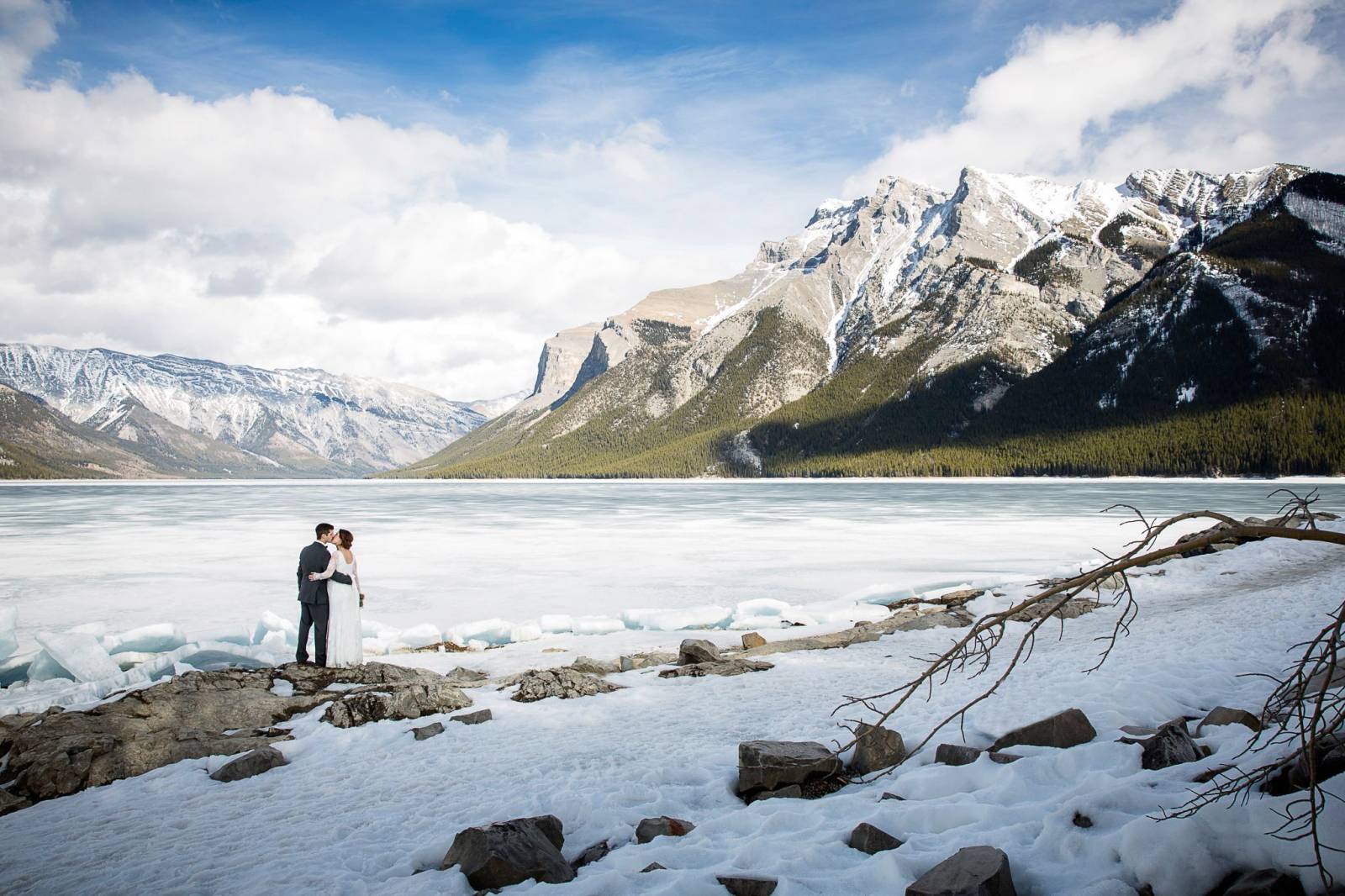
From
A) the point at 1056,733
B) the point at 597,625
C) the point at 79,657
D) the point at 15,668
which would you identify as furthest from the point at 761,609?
the point at 15,668

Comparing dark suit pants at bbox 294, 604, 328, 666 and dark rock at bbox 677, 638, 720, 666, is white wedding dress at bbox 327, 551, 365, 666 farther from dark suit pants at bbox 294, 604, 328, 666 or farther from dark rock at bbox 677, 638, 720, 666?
dark rock at bbox 677, 638, 720, 666

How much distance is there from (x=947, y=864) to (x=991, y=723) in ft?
10.4

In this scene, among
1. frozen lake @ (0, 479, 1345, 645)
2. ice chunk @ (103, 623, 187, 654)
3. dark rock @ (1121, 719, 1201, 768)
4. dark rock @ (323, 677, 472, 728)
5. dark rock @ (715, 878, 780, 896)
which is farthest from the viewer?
frozen lake @ (0, 479, 1345, 645)

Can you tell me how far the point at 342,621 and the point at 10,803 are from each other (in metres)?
4.79

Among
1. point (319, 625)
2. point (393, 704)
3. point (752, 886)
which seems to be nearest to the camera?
point (752, 886)

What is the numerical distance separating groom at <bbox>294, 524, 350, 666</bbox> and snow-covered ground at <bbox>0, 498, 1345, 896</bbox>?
9.01 ft

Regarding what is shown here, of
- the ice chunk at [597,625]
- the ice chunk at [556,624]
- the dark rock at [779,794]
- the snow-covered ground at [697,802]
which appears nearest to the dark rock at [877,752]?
the snow-covered ground at [697,802]

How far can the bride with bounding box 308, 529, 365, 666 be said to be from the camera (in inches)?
414

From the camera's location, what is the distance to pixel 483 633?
1403cm

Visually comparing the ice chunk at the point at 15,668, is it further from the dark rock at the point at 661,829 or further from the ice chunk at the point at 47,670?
the dark rock at the point at 661,829

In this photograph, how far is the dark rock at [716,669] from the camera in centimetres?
923

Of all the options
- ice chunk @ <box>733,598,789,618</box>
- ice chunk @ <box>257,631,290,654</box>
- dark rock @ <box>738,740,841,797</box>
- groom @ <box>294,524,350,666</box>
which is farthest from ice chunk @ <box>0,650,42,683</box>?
ice chunk @ <box>733,598,789,618</box>

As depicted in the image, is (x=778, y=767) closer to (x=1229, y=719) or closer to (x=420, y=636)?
(x=1229, y=719)

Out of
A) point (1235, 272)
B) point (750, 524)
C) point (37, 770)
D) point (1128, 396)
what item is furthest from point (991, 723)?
point (1235, 272)
